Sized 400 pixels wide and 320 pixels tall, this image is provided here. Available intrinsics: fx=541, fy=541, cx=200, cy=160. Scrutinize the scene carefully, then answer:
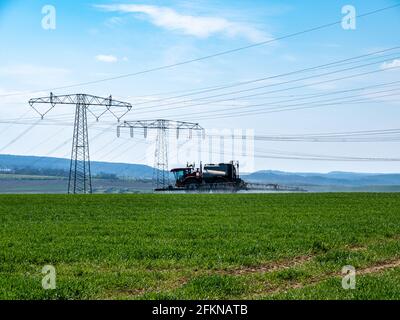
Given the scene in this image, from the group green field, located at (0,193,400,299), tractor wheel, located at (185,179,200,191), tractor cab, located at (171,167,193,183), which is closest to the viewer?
green field, located at (0,193,400,299)

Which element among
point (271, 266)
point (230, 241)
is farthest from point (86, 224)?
point (271, 266)

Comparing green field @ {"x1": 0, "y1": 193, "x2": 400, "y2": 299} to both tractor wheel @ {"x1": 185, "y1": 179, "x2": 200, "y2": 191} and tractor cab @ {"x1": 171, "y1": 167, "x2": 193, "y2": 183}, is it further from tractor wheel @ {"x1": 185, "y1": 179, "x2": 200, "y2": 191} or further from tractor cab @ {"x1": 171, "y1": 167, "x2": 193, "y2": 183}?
tractor cab @ {"x1": 171, "y1": 167, "x2": 193, "y2": 183}

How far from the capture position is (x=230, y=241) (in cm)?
2044

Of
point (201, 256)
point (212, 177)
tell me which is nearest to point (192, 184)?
point (212, 177)

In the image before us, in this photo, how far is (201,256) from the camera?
56.4 feet

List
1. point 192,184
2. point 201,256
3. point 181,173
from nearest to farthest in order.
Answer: point 201,256
point 192,184
point 181,173

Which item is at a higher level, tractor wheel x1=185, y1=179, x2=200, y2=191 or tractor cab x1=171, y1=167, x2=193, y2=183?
tractor cab x1=171, y1=167, x2=193, y2=183

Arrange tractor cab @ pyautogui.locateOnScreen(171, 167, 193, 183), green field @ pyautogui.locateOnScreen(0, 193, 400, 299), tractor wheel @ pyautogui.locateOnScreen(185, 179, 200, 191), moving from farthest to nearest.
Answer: tractor cab @ pyautogui.locateOnScreen(171, 167, 193, 183)
tractor wheel @ pyautogui.locateOnScreen(185, 179, 200, 191)
green field @ pyautogui.locateOnScreen(0, 193, 400, 299)

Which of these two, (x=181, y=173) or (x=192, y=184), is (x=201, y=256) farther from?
(x=181, y=173)

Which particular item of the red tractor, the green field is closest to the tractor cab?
the red tractor

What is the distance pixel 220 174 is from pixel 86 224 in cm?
5105

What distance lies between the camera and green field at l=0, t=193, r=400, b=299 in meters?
12.5

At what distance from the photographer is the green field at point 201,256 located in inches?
493

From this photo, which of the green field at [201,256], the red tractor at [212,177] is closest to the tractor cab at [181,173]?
the red tractor at [212,177]
